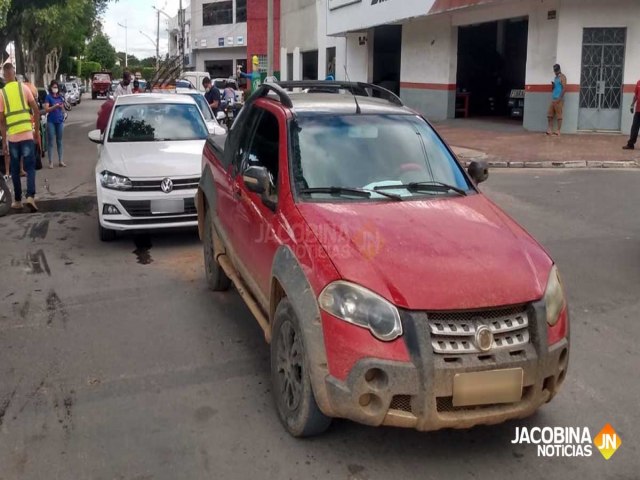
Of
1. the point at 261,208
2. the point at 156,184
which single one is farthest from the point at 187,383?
the point at 156,184

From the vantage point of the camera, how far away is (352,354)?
11.5ft

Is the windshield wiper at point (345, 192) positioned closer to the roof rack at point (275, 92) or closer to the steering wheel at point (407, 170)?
the steering wheel at point (407, 170)

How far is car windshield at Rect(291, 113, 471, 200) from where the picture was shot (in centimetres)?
471

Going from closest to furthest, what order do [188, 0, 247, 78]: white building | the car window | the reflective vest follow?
the car window
the reflective vest
[188, 0, 247, 78]: white building

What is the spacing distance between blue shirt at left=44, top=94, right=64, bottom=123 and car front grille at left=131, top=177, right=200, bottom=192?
7.75 metres

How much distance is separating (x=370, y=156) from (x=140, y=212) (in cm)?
407

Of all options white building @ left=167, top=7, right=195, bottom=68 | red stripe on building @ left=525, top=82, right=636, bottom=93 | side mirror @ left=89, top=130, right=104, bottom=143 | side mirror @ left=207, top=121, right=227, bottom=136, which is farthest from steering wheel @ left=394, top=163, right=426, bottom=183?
white building @ left=167, top=7, right=195, bottom=68

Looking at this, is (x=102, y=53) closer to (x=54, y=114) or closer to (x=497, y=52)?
(x=497, y=52)

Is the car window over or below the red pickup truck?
below

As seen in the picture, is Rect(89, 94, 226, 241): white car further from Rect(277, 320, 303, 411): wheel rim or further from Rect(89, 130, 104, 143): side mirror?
Rect(277, 320, 303, 411): wheel rim

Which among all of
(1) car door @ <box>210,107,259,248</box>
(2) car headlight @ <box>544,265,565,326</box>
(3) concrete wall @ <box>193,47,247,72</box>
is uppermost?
(3) concrete wall @ <box>193,47,247,72</box>

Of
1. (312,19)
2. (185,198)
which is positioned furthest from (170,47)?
(185,198)

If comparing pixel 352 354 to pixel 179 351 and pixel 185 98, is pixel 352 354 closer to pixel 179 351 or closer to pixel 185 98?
pixel 179 351

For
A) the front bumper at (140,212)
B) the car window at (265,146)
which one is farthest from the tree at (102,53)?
the car window at (265,146)
